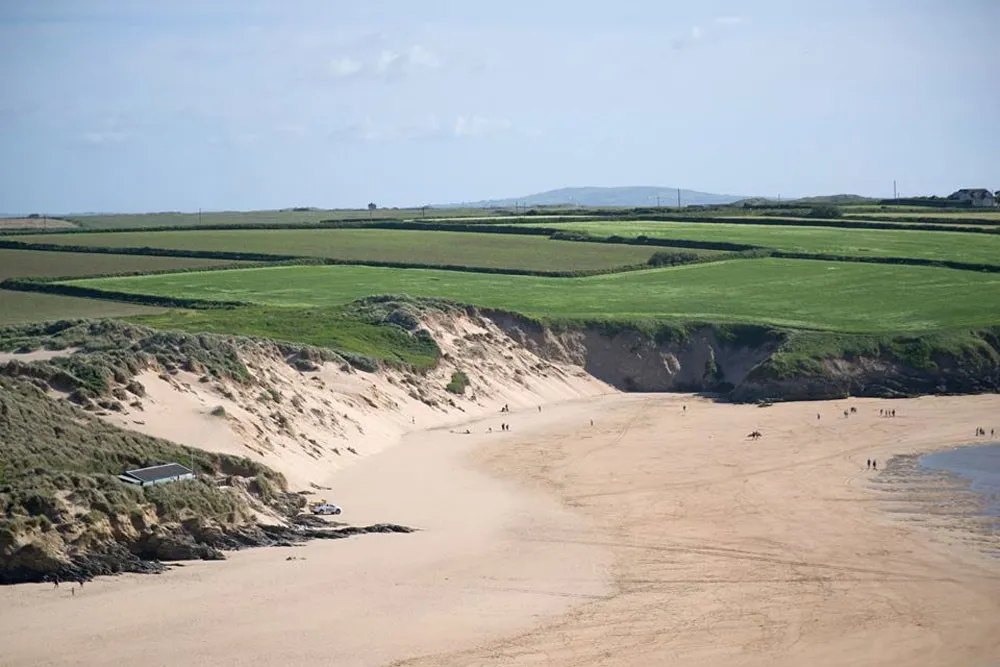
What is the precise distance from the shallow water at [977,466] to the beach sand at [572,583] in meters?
2.07

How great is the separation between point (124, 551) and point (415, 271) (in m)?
49.9

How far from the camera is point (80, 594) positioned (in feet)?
95.0

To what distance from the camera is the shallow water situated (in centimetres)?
3941

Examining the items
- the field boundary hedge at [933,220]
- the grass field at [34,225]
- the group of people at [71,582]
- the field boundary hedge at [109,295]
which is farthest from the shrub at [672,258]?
the grass field at [34,225]

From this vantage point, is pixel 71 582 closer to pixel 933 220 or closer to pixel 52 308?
pixel 52 308

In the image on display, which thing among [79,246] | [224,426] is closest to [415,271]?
[79,246]

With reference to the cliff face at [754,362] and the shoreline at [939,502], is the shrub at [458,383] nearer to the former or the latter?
the cliff face at [754,362]

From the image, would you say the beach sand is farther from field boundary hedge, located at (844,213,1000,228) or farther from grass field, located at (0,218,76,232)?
grass field, located at (0,218,76,232)

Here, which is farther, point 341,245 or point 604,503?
point 341,245

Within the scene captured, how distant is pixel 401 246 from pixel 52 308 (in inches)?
1266

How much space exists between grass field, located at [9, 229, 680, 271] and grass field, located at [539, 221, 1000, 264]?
19.6 ft

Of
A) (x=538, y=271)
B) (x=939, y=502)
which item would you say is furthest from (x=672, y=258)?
(x=939, y=502)

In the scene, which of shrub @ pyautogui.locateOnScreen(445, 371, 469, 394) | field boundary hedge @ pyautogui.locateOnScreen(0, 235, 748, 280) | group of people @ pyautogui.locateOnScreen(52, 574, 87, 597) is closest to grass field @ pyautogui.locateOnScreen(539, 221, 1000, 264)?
field boundary hedge @ pyautogui.locateOnScreen(0, 235, 748, 280)

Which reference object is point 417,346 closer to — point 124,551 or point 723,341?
point 723,341
